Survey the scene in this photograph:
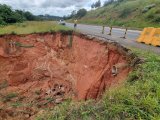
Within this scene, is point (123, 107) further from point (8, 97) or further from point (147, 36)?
point (8, 97)

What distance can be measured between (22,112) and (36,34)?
5.15 metres

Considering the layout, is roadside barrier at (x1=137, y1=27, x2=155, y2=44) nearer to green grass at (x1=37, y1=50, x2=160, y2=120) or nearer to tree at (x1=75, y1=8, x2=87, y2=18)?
green grass at (x1=37, y1=50, x2=160, y2=120)

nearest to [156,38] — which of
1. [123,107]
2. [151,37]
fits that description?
[151,37]

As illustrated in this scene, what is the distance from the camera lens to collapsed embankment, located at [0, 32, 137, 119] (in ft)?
46.4

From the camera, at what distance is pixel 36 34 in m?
16.2

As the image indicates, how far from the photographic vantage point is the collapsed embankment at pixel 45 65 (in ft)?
46.4

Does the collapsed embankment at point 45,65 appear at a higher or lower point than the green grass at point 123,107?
lower

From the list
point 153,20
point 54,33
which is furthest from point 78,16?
point 54,33

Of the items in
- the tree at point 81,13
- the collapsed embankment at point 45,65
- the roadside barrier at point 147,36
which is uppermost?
the roadside barrier at point 147,36

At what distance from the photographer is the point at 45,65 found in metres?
16.1

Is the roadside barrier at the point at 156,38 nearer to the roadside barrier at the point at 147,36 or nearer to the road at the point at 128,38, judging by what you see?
the roadside barrier at the point at 147,36

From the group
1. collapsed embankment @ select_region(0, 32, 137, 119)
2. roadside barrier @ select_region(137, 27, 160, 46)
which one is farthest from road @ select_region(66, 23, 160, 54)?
collapsed embankment @ select_region(0, 32, 137, 119)

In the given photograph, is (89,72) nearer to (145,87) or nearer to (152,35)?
(152,35)

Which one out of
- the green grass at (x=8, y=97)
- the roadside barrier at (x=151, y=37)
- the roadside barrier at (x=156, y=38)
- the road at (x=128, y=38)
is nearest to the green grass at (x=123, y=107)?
the road at (x=128, y=38)
